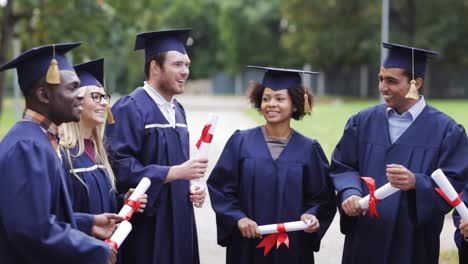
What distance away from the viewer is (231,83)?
70.2 m

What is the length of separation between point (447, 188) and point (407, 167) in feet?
1.93

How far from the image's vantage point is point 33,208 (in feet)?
10.4

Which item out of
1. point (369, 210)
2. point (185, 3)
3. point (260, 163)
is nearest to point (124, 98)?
point (260, 163)

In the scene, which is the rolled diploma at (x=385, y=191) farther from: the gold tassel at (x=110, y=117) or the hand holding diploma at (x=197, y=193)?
the gold tassel at (x=110, y=117)

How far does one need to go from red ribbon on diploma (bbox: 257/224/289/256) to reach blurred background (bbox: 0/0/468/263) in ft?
8.92

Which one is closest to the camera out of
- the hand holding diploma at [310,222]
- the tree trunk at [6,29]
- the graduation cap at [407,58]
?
the hand holding diploma at [310,222]

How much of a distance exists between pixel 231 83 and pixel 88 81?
216 ft

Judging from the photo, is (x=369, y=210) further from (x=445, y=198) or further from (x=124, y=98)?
(x=124, y=98)

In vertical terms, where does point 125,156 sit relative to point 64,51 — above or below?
below

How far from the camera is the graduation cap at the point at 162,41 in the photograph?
16.7ft

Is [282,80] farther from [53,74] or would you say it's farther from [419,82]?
[53,74]

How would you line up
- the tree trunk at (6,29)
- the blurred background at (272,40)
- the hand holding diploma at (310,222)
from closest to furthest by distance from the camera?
the hand holding diploma at (310,222)
the blurred background at (272,40)
the tree trunk at (6,29)

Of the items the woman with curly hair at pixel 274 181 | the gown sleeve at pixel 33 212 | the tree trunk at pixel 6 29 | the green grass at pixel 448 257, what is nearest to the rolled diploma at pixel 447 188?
the woman with curly hair at pixel 274 181

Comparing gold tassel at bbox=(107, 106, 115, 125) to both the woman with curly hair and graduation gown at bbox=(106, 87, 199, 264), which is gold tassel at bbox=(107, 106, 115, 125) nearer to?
graduation gown at bbox=(106, 87, 199, 264)
